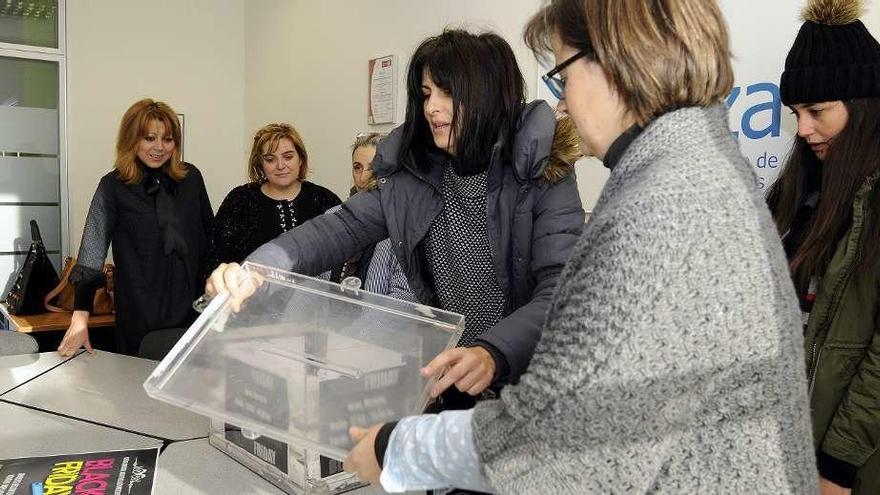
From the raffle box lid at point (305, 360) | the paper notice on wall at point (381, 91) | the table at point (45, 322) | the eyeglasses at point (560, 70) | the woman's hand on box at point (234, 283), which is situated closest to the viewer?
the eyeglasses at point (560, 70)

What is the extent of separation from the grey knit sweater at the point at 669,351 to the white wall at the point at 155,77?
4.69 meters

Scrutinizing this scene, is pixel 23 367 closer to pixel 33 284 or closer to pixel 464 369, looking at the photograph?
pixel 464 369

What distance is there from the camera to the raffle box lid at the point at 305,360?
1.07 metres

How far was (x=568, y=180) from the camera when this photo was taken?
1425mm

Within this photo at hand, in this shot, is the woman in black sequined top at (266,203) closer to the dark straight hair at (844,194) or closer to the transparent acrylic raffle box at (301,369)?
the transparent acrylic raffle box at (301,369)

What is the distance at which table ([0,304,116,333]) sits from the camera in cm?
380

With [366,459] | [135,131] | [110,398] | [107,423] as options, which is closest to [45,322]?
[135,131]

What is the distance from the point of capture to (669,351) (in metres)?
0.65

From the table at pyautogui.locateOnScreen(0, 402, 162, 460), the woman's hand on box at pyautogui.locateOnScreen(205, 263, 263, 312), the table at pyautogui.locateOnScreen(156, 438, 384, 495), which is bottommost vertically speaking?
the table at pyautogui.locateOnScreen(0, 402, 162, 460)

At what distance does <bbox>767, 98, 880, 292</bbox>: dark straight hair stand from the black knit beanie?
0.04 m

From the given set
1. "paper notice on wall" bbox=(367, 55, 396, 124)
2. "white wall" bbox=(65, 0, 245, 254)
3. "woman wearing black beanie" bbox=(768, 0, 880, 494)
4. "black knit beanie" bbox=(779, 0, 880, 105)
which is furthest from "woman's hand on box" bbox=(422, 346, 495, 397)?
"white wall" bbox=(65, 0, 245, 254)

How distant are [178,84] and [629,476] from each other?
5.01m

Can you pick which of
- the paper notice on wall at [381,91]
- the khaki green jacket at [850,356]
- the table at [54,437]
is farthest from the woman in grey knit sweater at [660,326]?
the paper notice on wall at [381,91]

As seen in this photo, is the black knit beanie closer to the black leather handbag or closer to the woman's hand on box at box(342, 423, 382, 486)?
the woman's hand on box at box(342, 423, 382, 486)
